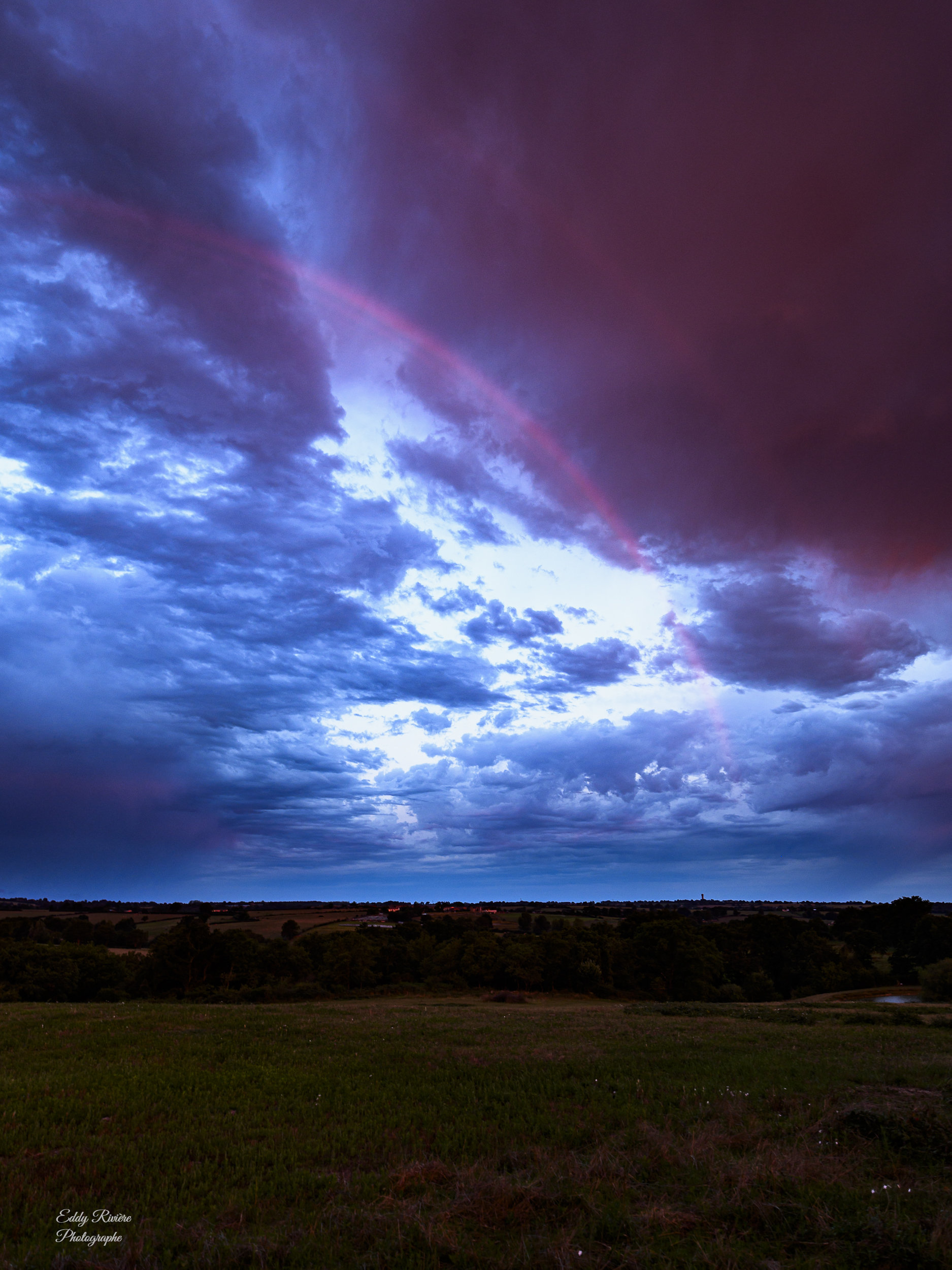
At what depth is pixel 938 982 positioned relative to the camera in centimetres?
5250

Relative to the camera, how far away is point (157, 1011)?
28.6 metres

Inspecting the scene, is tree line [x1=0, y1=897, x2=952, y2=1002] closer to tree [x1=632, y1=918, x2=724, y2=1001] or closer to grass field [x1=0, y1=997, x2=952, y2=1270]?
tree [x1=632, y1=918, x2=724, y2=1001]

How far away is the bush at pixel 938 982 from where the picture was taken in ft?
170

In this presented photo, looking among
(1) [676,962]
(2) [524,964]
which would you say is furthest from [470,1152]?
(1) [676,962]

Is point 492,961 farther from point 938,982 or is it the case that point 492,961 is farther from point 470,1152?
point 470,1152

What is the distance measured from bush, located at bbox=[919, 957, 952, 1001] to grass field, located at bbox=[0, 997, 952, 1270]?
39.4 meters

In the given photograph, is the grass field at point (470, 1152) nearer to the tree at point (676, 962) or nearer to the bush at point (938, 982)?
the bush at point (938, 982)

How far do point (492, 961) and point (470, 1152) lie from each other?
72.9 m

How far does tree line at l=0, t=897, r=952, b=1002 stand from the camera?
6309cm

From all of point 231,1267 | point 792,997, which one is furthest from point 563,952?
point 231,1267

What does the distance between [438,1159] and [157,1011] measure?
23040 mm

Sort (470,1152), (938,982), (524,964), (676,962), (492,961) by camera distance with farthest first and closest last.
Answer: (676,962) → (524,964) → (492,961) → (938,982) → (470,1152)

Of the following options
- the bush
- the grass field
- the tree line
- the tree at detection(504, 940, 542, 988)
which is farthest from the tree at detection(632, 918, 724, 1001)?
the grass field

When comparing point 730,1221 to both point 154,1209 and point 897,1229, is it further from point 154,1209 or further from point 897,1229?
point 154,1209
